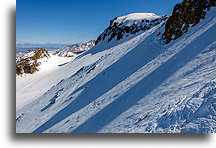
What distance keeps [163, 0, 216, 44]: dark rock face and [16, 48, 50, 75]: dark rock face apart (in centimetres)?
2671

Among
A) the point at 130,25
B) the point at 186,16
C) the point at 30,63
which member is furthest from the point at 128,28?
the point at 30,63

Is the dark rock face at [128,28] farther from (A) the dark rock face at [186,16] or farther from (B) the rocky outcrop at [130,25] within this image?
(A) the dark rock face at [186,16]

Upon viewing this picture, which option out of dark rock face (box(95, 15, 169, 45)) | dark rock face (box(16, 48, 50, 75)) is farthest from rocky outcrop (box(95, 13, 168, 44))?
dark rock face (box(16, 48, 50, 75))

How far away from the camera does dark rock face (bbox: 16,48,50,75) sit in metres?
26.6

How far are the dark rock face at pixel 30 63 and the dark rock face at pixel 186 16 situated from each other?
26.7 m

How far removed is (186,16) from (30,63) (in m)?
29.4

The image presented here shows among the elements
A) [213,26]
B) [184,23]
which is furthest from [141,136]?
[184,23]

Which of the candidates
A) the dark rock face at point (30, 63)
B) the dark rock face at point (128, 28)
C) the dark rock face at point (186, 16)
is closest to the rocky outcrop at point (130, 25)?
the dark rock face at point (128, 28)

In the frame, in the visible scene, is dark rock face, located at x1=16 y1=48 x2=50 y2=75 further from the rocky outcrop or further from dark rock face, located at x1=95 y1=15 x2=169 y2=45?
dark rock face, located at x1=95 y1=15 x2=169 y2=45

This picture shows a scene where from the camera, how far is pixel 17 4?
5711mm

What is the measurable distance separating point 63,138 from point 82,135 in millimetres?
701

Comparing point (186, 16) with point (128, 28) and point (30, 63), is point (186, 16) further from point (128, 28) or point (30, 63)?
point (30, 63)

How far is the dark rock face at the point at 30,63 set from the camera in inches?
1046

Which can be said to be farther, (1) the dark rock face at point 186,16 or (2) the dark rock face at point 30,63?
(2) the dark rock face at point 30,63
